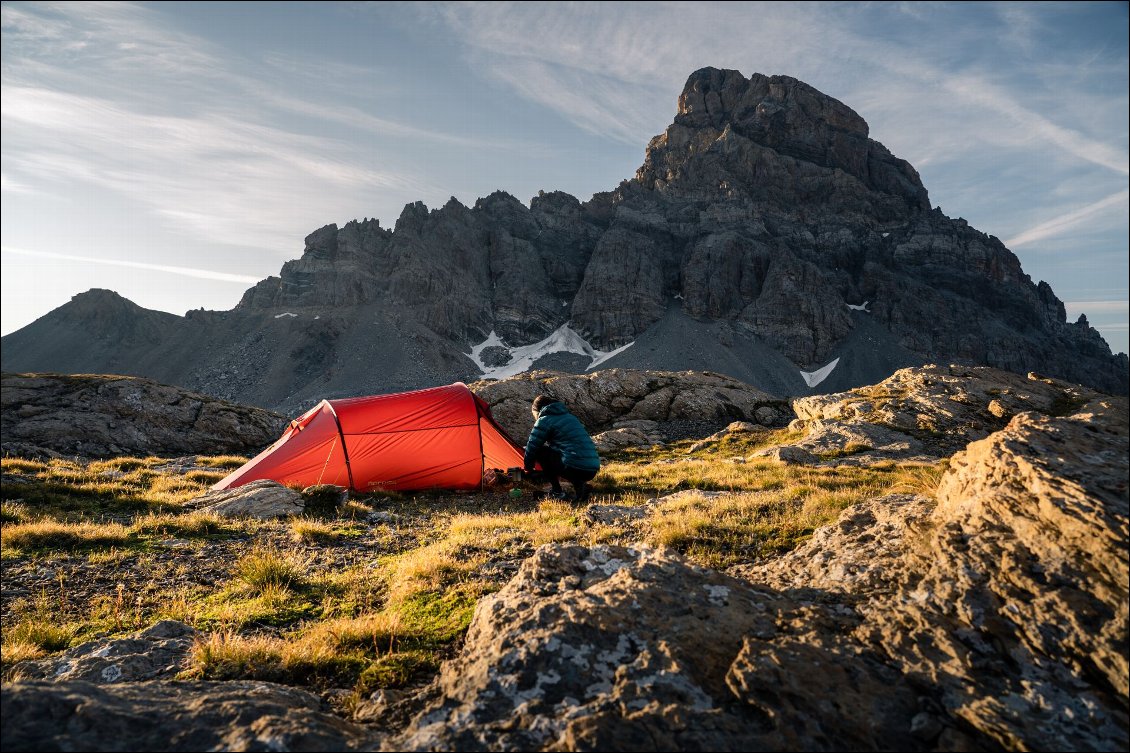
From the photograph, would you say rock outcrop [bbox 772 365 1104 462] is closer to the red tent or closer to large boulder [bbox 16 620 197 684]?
the red tent

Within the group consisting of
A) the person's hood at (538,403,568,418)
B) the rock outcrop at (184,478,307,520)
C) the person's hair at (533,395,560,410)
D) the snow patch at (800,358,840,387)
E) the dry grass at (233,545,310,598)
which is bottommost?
the rock outcrop at (184,478,307,520)

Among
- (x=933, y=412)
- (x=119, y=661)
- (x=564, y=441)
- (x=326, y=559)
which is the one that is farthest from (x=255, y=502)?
(x=933, y=412)

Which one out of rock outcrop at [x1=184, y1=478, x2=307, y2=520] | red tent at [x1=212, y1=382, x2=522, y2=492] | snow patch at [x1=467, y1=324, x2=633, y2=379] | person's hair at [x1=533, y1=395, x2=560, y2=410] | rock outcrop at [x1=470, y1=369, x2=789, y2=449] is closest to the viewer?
rock outcrop at [x1=184, y1=478, x2=307, y2=520]

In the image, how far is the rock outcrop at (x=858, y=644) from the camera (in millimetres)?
2590

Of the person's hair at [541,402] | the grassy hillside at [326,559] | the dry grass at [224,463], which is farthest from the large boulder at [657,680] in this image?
the dry grass at [224,463]

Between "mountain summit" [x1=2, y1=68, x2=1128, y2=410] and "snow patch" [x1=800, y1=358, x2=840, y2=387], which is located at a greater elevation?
"mountain summit" [x1=2, y1=68, x2=1128, y2=410]

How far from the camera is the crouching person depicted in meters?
11.7

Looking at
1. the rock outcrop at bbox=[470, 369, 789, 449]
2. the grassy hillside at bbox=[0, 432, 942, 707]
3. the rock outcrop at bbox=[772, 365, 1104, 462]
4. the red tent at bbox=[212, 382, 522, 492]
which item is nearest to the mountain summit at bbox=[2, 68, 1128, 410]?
Result: the rock outcrop at bbox=[470, 369, 789, 449]

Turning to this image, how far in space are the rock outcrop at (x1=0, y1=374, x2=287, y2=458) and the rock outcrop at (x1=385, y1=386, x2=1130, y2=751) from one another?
30.6 metres

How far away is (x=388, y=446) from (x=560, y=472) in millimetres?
5515

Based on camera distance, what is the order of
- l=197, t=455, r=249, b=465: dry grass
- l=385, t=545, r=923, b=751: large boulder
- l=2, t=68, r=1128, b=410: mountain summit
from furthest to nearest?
l=2, t=68, r=1128, b=410: mountain summit, l=197, t=455, r=249, b=465: dry grass, l=385, t=545, r=923, b=751: large boulder

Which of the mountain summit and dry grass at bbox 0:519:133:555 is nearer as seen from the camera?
dry grass at bbox 0:519:133:555

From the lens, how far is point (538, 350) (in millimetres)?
171250

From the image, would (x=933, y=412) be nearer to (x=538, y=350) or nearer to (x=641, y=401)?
(x=641, y=401)
